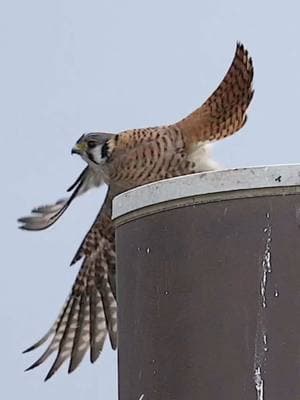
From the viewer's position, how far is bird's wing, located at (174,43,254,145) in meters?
6.02

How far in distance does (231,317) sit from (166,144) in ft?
11.9

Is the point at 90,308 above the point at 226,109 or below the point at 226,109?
below

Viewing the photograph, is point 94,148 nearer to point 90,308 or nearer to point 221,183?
point 90,308

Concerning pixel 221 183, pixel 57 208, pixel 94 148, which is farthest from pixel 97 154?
pixel 221 183

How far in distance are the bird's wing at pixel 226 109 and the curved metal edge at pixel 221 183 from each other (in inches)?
106

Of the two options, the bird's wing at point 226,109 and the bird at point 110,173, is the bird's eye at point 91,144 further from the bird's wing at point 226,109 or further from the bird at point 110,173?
the bird's wing at point 226,109

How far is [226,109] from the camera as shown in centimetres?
634

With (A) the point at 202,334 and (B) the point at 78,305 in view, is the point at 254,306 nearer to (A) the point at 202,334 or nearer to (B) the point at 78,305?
(A) the point at 202,334

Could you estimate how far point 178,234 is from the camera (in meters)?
3.18

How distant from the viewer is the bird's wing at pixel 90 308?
6.88 m

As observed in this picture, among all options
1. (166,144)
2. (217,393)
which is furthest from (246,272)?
(166,144)

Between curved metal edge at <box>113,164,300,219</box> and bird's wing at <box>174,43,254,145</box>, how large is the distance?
2702 millimetres

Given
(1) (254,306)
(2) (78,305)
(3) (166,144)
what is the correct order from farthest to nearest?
(2) (78,305) → (3) (166,144) → (1) (254,306)

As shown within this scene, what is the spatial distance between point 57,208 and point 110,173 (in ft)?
2.27
